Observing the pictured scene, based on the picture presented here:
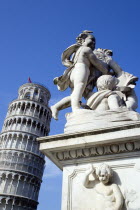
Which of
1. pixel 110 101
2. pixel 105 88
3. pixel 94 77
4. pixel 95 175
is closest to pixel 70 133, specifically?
pixel 95 175

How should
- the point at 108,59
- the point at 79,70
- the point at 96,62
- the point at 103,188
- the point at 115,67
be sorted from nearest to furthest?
the point at 103,188, the point at 79,70, the point at 96,62, the point at 115,67, the point at 108,59

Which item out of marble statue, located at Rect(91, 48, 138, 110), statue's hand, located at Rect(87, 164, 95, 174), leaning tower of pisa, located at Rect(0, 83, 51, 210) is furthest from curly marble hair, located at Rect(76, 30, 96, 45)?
leaning tower of pisa, located at Rect(0, 83, 51, 210)

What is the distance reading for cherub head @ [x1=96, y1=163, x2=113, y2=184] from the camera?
2.20 m

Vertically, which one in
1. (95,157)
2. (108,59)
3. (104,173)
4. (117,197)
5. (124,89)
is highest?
(108,59)

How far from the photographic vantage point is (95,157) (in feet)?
7.94

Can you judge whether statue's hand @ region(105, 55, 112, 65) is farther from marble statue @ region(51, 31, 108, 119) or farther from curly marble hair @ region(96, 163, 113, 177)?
curly marble hair @ region(96, 163, 113, 177)

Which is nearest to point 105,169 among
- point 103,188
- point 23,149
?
point 103,188

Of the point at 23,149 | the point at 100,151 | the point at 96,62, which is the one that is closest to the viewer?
the point at 100,151

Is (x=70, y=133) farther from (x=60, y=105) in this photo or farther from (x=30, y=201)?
(x=30, y=201)

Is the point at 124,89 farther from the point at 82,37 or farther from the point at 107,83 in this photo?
the point at 82,37

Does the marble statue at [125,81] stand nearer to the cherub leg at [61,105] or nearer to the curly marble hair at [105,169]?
the cherub leg at [61,105]

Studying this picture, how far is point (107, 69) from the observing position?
3613mm

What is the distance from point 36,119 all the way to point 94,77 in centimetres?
4246

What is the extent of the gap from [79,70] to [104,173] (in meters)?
1.53
